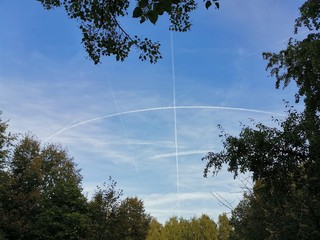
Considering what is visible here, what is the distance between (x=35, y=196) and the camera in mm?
41875

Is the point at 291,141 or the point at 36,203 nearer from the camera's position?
the point at 291,141

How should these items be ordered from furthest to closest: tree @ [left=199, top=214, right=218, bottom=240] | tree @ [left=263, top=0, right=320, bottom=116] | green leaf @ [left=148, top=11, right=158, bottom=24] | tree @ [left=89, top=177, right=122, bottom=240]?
tree @ [left=199, top=214, right=218, bottom=240] → tree @ [left=89, top=177, right=122, bottom=240] → tree @ [left=263, top=0, right=320, bottom=116] → green leaf @ [left=148, top=11, right=158, bottom=24]

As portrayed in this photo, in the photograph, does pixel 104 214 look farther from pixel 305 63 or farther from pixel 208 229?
pixel 208 229

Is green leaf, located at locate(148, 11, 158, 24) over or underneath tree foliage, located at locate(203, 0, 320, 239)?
underneath

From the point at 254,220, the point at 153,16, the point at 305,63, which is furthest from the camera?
the point at 254,220

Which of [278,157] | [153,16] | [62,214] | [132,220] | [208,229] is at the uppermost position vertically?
[208,229]

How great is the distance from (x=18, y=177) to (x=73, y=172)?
Answer: 12.2 metres

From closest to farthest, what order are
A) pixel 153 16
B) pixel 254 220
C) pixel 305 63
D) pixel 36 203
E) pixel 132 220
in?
1. pixel 153 16
2. pixel 305 63
3. pixel 254 220
4. pixel 36 203
5. pixel 132 220

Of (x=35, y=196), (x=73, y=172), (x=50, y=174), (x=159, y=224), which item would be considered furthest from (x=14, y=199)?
(x=159, y=224)

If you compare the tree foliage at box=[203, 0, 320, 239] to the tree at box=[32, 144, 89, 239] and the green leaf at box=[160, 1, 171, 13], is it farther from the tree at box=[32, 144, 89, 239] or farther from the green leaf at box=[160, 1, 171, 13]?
the tree at box=[32, 144, 89, 239]

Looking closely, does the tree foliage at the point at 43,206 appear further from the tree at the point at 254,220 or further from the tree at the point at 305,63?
the tree at the point at 305,63

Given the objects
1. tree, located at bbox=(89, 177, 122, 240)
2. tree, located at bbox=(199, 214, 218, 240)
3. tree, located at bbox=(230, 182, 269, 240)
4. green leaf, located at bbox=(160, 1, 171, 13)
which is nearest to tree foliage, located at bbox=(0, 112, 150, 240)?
tree, located at bbox=(89, 177, 122, 240)

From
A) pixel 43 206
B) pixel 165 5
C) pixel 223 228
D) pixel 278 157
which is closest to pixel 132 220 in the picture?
pixel 43 206

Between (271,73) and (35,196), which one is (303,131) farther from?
(35,196)
